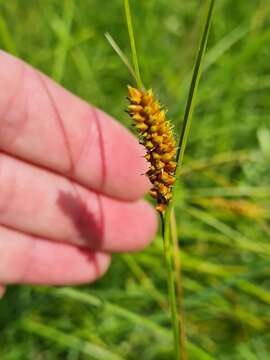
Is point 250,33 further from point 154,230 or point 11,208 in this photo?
point 11,208

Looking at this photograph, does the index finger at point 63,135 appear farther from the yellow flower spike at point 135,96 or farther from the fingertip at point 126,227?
the yellow flower spike at point 135,96

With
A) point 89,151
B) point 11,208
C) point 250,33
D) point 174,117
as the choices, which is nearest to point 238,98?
point 250,33

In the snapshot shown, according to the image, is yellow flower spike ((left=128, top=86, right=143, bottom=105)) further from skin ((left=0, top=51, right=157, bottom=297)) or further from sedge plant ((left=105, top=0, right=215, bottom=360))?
skin ((left=0, top=51, right=157, bottom=297))

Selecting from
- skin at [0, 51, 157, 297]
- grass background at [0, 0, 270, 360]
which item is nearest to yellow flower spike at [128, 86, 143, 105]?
skin at [0, 51, 157, 297]

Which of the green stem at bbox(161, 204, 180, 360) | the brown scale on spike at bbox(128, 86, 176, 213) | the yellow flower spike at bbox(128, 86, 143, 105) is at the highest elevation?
the yellow flower spike at bbox(128, 86, 143, 105)

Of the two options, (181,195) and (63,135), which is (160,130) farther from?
(181,195)

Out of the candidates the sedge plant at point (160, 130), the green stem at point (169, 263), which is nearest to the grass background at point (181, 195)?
the green stem at point (169, 263)
